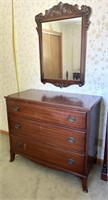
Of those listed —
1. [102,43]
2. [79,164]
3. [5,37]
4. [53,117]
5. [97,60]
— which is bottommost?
[79,164]

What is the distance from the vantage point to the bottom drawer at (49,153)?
1725 millimetres

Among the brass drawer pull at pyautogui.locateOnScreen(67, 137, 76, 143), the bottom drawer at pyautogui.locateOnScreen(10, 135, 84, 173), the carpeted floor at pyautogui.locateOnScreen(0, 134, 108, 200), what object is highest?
the brass drawer pull at pyautogui.locateOnScreen(67, 137, 76, 143)

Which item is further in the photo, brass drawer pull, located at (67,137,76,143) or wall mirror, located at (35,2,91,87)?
wall mirror, located at (35,2,91,87)

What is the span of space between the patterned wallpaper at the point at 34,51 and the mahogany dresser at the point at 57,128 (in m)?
0.21

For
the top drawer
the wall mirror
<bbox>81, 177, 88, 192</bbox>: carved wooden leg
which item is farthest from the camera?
the wall mirror

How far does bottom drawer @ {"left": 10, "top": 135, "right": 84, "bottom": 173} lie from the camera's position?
5.66 ft

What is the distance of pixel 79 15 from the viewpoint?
1832 mm

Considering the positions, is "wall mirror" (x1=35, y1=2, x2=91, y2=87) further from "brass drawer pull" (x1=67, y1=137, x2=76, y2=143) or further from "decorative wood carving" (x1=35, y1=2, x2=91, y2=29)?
"brass drawer pull" (x1=67, y1=137, x2=76, y2=143)

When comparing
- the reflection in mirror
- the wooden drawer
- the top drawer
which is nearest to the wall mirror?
the reflection in mirror

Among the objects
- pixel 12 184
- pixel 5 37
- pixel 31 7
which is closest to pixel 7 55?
pixel 5 37

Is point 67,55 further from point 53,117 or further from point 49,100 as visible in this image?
point 53,117

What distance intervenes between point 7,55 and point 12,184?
183 centimetres

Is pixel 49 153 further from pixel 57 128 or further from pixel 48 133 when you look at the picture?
pixel 57 128

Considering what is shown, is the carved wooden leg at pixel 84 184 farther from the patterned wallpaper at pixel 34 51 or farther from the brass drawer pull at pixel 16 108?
the brass drawer pull at pixel 16 108
